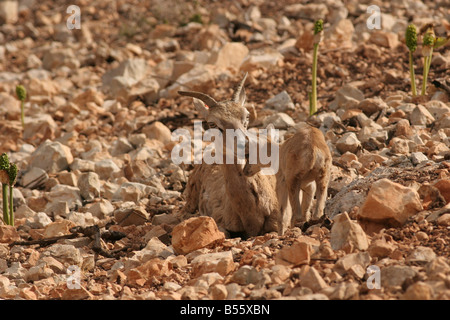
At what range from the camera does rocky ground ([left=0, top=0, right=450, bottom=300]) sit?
5648mm

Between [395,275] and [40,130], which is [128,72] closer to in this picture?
[40,130]

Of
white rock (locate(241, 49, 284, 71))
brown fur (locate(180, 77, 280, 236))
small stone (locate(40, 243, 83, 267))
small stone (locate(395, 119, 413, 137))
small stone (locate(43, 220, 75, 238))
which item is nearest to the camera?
small stone (locate(40, 243, 83, 267))

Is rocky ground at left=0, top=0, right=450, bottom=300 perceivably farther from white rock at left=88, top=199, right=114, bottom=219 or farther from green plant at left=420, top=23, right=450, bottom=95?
green plant at left=420, top=23, right=450, bottom=95

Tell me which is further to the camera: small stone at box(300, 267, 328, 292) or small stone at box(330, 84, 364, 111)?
small stone at box(330, 84, 364, 111)

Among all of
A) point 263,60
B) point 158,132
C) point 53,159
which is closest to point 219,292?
point 53,159

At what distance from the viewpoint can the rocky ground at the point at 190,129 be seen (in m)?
5.65

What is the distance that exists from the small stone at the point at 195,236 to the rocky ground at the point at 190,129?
0.01m

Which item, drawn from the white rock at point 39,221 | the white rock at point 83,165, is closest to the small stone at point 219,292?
the white rock at point 39,221

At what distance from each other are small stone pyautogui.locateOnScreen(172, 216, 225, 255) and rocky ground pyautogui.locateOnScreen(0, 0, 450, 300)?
1cm

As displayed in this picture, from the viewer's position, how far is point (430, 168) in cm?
725

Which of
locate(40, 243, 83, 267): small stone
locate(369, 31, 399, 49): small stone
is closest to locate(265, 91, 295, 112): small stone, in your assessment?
locate(369, 31, 399, 49): small stone

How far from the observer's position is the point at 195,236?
6.87m

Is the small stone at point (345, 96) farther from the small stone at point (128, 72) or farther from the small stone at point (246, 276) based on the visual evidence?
the small stone at point (246, 276)
